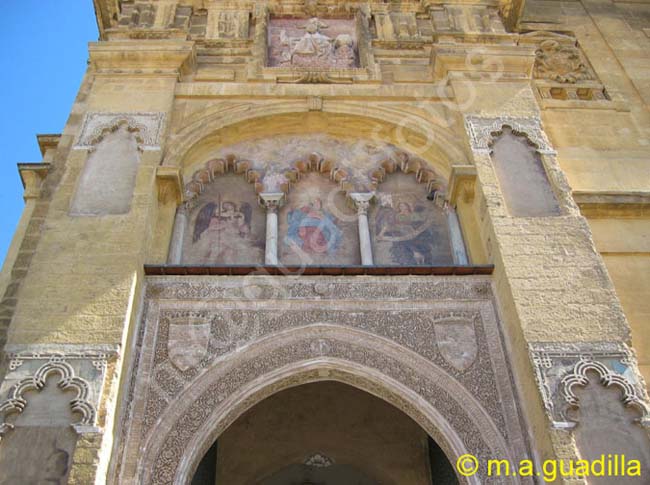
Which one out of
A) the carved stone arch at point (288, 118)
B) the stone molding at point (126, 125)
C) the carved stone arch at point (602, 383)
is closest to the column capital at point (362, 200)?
the carved stone arch at point (288, 118)

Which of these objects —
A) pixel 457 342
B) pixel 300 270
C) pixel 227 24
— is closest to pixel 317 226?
pixel 300 270

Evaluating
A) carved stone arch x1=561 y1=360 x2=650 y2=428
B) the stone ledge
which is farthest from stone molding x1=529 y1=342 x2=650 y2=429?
the stone ledge

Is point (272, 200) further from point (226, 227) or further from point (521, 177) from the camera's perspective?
point (521, 177)

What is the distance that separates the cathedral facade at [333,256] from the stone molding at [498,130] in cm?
3

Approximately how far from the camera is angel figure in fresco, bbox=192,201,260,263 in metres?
6.72

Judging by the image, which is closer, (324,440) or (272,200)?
(272,200)

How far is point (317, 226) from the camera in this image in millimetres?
7023

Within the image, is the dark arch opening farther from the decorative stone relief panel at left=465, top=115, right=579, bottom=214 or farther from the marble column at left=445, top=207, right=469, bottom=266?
the decorative stone relief panel at left=465, top=115, right=579, bottom=214

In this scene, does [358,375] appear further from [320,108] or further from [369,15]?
[369,15]

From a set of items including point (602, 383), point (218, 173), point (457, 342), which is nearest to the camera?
point (602, 383)

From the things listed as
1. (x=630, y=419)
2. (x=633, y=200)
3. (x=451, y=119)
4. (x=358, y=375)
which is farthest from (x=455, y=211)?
(x=630, y=419)

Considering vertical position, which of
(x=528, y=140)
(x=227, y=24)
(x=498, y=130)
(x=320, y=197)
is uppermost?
(x=227, y=24)

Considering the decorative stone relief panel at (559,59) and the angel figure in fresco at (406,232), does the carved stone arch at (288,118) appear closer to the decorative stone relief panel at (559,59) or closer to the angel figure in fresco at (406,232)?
the angel figure in fresco at (406,232)

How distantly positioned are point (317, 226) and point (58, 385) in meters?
2.99
